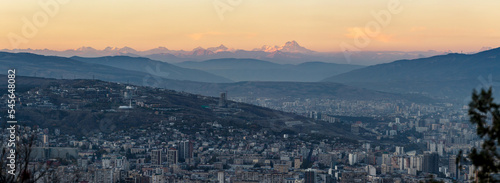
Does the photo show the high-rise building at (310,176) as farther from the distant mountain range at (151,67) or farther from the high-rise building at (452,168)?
the distant mountain range at (151,67)

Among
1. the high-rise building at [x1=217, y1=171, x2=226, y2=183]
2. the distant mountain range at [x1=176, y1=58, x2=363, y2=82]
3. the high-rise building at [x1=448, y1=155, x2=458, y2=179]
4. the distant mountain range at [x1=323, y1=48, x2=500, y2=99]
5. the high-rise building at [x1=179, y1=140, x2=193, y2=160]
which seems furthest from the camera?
the distant mountain range at [x1=176, y1=58, x2=363, y2=82]

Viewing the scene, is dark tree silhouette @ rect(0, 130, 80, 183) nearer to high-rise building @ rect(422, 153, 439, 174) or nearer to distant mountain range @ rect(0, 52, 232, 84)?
high-rise building @ rect(422, 153, 439, 174)

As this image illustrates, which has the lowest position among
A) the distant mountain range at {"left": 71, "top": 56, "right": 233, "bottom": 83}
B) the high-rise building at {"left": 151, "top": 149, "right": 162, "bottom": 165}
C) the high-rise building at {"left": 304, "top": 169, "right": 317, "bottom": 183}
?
the high-rise building at {"left": 304, "top": 169, "right": 317, "bottom": 183}

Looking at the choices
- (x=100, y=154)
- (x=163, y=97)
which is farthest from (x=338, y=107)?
(x=100, y=154)

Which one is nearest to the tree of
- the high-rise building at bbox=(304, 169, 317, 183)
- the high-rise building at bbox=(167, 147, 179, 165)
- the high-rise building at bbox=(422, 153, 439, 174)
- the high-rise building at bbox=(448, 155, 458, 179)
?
the high-rise building at bbox=(304, 169, 317, 183)

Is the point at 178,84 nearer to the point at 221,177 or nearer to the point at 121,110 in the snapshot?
the point at 121,110

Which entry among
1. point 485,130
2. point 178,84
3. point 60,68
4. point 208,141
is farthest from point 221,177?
point 178,84

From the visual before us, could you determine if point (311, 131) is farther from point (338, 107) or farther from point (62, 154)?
point (338, 107)
